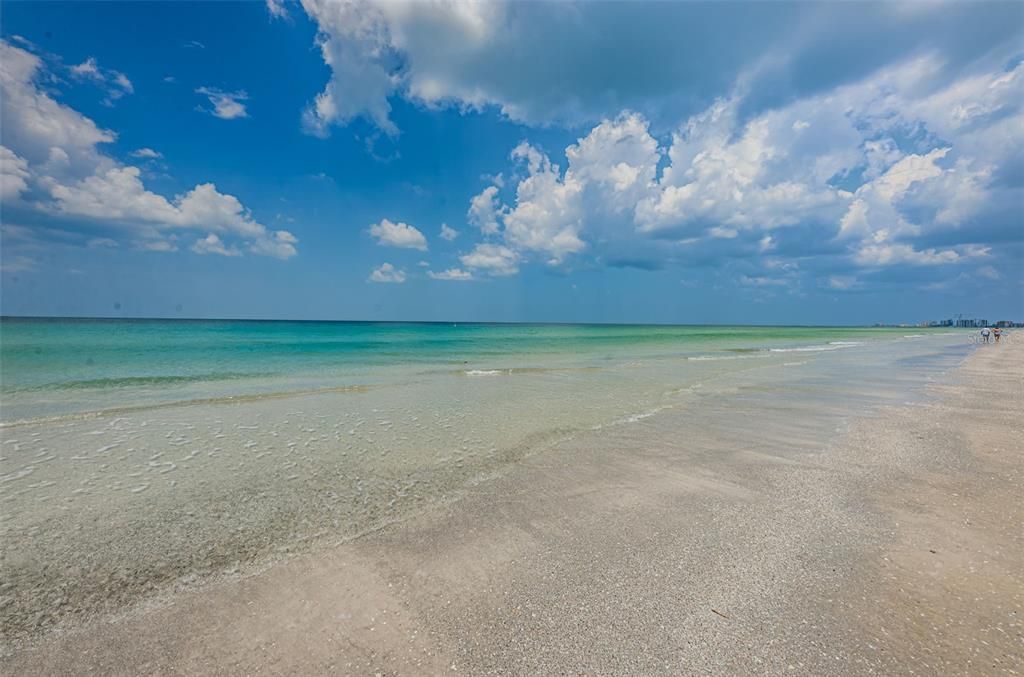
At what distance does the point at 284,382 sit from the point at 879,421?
24212 mm

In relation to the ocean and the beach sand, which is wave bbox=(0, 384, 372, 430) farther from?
the beach sand

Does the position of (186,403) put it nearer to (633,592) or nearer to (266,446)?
(266,446)

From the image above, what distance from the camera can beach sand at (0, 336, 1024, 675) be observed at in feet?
11.7

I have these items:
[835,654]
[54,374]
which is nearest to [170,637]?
[835,654]

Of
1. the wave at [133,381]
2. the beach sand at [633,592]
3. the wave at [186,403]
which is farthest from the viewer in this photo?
the wave at [133,381]

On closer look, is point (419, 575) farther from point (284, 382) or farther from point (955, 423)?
point (284, 382)

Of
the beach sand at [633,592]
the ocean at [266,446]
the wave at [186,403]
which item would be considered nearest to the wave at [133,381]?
the ocean at [266,446]

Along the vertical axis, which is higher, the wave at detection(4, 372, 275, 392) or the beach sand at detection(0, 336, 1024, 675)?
the beach sand at detection(0, 336, 1024, 675)

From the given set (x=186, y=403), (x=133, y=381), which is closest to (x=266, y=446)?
(x=186, y=403)

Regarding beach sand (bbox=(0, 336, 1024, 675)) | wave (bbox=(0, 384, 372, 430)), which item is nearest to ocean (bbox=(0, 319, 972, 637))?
wave (bbox=(0, 384, 372, 430))

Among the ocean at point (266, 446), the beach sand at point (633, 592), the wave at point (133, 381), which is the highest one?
the beach sand at point (633, 592)

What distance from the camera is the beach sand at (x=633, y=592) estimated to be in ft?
11.7

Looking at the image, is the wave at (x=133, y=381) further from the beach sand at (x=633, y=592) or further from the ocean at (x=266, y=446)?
the beach sand at (x=633, y=592)

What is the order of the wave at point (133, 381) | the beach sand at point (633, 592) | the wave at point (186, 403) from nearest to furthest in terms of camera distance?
the beach sand at point (633, 592) → the wave at point (186, 403) → the wave at point (133, 381)
